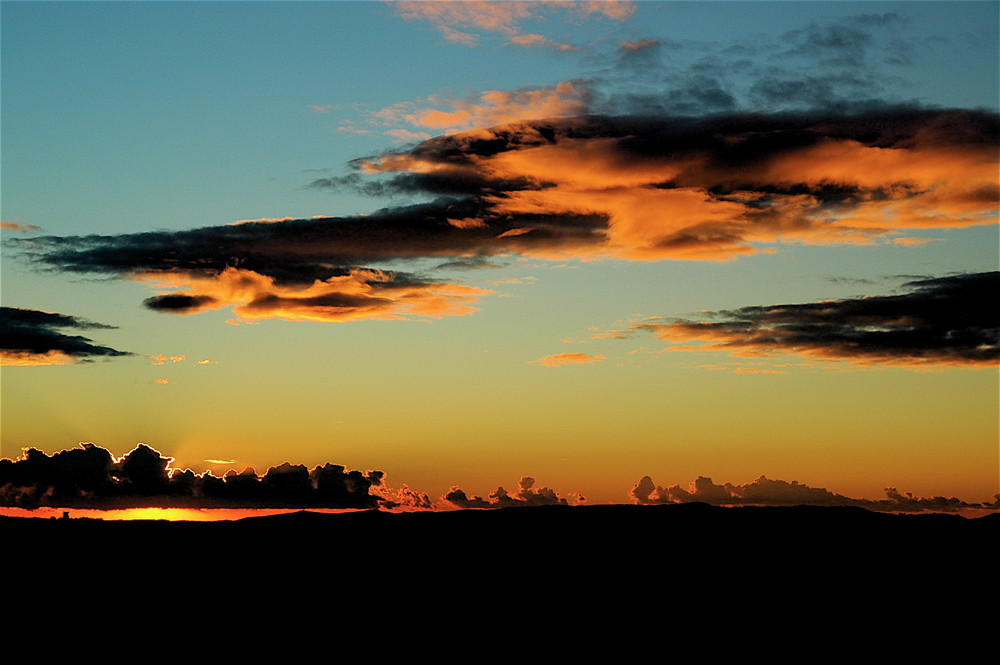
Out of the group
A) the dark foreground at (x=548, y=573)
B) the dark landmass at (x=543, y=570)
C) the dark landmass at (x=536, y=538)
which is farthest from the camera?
the dark landmass at (x=536, y=538)

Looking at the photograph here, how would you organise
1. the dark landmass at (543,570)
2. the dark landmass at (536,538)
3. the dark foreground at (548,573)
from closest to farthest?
1. the dark foreground at (548,573)
2. the dark landmass at (543,570)
3. the dark landmass at (536,538)

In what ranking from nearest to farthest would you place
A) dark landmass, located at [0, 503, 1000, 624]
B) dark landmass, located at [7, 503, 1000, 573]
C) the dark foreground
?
the dark foreground → dark landmass, located at [0, 503, 1000, 624] → dark landmass, located at [7, 503, 1000, 573]

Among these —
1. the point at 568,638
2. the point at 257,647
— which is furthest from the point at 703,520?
the point at 257,647

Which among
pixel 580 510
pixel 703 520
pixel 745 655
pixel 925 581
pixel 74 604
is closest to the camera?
pixel 745 655

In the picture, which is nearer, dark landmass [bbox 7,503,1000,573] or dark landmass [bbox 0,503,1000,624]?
dark landmass [bbox 0,503,1000,624]

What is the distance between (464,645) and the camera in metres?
117

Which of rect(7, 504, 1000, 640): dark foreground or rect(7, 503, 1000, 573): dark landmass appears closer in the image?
rect(7, 504, 1000, 640): dark foreground

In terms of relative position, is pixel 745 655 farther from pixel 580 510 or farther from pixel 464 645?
pixel 580 510

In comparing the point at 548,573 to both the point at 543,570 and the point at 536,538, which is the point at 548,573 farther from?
the point at 536,538

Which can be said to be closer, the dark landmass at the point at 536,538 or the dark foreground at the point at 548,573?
the dark foreground at the point at 548,573

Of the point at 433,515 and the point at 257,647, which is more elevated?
the point at 433,515

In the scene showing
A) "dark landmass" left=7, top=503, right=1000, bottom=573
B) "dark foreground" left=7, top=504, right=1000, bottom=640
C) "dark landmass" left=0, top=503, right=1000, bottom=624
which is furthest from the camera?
"dark landmass" left=7, top=503, right=1000, bottom=573

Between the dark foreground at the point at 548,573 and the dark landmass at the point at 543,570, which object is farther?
the dark landmass at the point at 543,570

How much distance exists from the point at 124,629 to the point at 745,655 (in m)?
73.7
